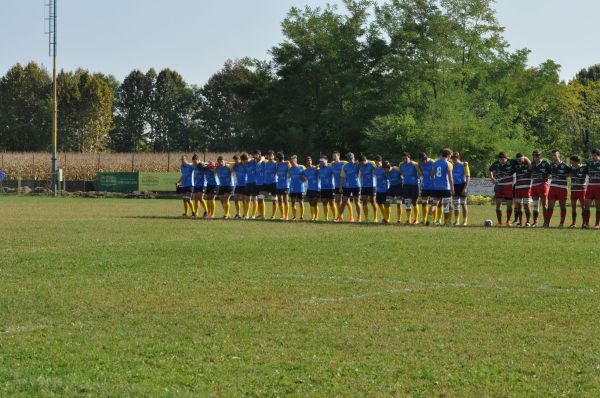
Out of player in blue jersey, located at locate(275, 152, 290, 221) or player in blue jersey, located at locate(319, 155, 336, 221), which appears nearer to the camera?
player in blue jersey, located at locate(319, 155, 336, 221)

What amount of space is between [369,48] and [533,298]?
58005 millimetres

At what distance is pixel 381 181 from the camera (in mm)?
28594

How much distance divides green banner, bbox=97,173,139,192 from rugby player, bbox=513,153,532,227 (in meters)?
39.1

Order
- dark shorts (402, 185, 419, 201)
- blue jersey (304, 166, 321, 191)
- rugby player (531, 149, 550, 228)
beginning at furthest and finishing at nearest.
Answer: blue jersey (304, 166, 321, 191) < dark shorts (402, 185, 419, 201) < rugby player (531, 149, 550, 228)

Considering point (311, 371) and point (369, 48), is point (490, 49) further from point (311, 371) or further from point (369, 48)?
point (311, 371)

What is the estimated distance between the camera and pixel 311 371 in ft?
25.6

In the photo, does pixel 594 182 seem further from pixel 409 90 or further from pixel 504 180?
pixel 409 90

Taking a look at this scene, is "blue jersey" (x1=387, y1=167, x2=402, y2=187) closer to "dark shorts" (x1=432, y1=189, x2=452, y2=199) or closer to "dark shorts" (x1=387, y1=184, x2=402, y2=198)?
"dark shorts" (x1=387, y1=184, x2=402, y2=198)

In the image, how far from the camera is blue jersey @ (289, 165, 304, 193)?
98.8 ft

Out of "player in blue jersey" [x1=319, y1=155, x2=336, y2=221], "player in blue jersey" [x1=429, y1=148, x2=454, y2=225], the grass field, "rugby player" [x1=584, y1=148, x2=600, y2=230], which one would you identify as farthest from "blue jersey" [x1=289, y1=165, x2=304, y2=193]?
the grass field

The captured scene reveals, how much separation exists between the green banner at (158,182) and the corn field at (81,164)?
9.68 meters

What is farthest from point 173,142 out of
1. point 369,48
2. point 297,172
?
point 297,172

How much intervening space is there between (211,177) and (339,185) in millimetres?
4817

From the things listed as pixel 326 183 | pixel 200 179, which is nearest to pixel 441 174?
pixel 326 183
